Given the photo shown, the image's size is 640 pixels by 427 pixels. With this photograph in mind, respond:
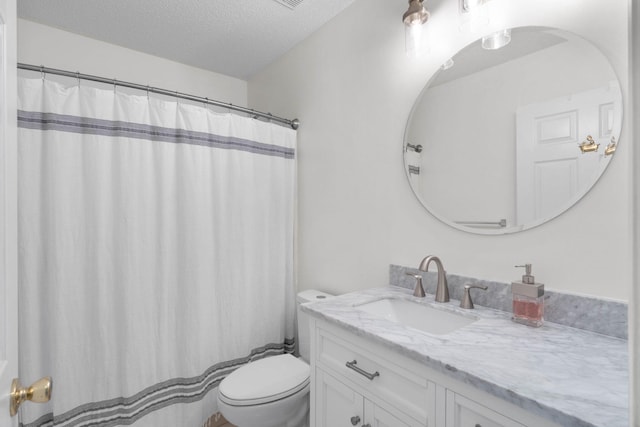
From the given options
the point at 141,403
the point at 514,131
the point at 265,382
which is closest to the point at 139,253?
the point at 141,403

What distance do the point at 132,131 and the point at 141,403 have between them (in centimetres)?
136

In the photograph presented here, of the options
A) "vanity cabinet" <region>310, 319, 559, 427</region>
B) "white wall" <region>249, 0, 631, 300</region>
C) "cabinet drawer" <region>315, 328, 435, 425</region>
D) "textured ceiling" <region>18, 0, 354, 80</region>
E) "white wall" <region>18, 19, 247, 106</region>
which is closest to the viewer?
"vanity cabinet" <region>310, 319, 559, 427</region>

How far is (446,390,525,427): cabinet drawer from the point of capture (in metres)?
0.72

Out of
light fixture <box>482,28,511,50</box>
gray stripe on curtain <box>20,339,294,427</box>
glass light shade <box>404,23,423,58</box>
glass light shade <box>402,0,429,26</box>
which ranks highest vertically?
glass light shade <box>402,0,429,26</box>

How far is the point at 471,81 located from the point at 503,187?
0.46 meters

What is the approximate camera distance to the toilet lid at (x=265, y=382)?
1.43 m

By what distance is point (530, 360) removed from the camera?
0.81 metres

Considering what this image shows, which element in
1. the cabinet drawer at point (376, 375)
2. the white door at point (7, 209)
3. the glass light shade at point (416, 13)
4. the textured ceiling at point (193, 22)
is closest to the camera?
the white door at point (7, 209)

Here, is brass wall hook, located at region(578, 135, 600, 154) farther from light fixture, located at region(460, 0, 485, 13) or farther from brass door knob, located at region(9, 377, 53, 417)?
brass door knob, located at region(9, 377, 53, 417)

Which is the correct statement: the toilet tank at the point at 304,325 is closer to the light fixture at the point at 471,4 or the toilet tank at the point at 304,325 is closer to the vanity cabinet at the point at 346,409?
the vanity cabinet at the point at 346,409

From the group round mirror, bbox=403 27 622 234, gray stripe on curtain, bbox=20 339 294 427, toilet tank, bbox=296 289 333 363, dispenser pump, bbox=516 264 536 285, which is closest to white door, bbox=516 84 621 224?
round mirror, bbox=403 27 622 234

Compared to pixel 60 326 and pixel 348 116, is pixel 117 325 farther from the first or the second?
pixel 348 116

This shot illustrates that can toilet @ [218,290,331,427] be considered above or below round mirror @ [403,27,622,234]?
below

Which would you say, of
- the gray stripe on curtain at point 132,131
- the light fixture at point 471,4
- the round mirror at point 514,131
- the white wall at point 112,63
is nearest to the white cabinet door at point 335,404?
the round mirror at point 514,131
